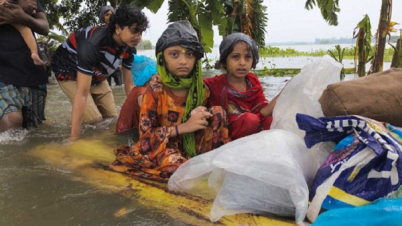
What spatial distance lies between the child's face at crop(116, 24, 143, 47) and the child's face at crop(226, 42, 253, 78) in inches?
29.8

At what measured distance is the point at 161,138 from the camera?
6.35ft

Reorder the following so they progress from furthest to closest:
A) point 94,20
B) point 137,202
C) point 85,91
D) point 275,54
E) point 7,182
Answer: point 275,54 < point 94,20 < point 85,91 < point 7,182 < point 137,202

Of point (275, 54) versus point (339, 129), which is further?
point (275, 54)

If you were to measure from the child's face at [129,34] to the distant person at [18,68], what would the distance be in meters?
0.86

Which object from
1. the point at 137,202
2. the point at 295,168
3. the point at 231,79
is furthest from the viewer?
the point at 231,79

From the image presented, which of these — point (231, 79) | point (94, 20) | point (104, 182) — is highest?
point (94, 20)

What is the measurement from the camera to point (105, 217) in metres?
1.40

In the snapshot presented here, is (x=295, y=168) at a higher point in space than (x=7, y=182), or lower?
higher

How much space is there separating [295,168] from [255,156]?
0.16 m

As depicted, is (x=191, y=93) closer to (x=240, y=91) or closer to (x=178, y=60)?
(x=178, y=60)

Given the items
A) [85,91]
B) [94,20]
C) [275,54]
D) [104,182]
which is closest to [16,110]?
[85,91]

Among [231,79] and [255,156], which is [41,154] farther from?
[255,156]

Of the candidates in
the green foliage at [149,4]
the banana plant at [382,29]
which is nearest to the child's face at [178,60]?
the banana plant at [382,29]

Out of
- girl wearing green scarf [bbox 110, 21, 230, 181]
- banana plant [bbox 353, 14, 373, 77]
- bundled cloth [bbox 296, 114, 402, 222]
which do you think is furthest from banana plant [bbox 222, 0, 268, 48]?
bundled cloth [bbox 296, 114, 402, 222]
